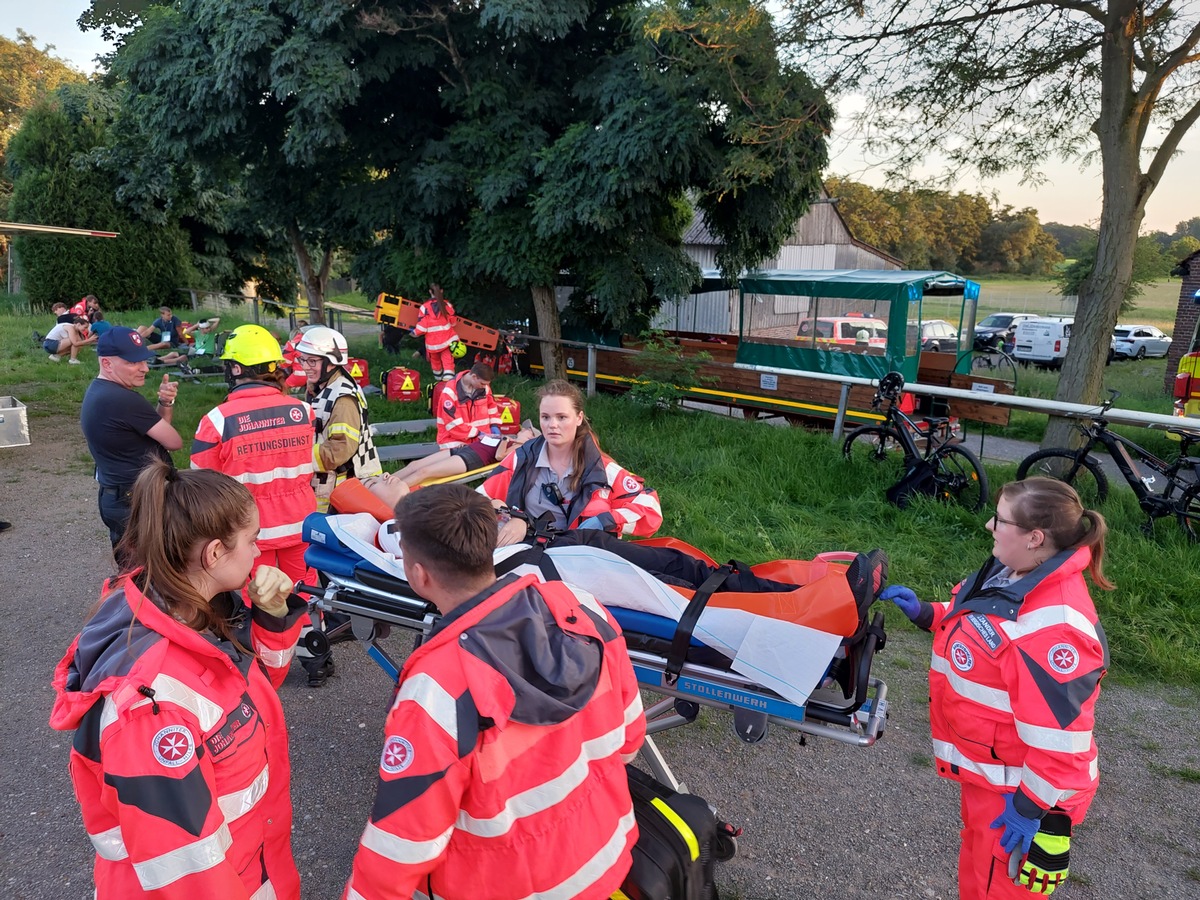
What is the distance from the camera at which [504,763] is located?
4.92 ft

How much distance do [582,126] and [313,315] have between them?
989cm

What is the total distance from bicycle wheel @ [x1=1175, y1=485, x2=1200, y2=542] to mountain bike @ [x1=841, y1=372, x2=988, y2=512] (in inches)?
50.9

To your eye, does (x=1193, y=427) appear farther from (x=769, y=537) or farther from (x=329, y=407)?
(x=329, y=407)

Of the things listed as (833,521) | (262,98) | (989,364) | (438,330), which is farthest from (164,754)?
(989,364)

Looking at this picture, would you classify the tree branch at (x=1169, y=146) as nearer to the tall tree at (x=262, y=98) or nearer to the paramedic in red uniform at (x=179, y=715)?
the paramedic in red uniform at (x=179, y=715)

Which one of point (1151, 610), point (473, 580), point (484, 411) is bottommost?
point (1151, 610)

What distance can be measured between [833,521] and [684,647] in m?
4.07

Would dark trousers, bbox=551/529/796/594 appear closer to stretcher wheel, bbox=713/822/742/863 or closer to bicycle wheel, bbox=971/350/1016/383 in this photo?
stretcher wheel, bbox=713/822/742/863

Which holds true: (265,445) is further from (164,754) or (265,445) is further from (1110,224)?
(1110,224)

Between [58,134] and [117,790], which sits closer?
[117,790]

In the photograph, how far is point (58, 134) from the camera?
76.5 feet

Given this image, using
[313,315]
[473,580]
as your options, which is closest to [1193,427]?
[473,580]

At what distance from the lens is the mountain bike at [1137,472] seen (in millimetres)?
5512

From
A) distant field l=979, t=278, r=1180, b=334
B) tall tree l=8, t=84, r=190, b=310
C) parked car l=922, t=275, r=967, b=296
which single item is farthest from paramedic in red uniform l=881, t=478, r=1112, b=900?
distant field l=979, t=278, r=1180, b=334
